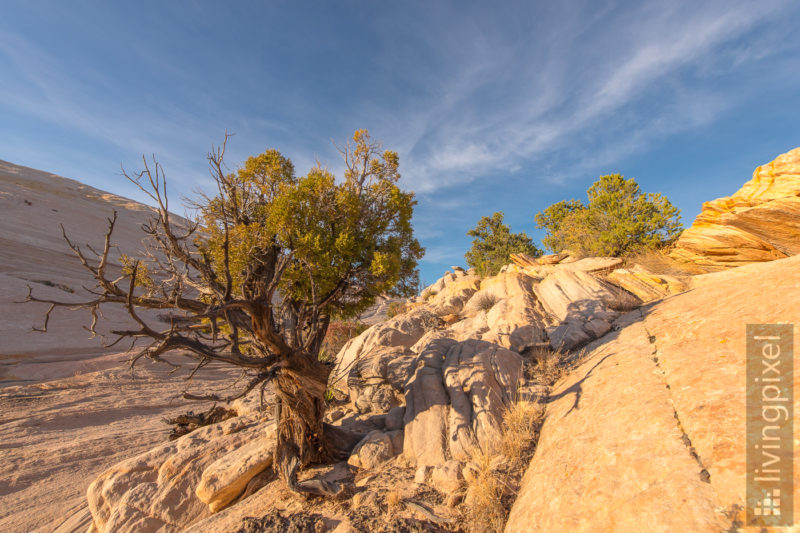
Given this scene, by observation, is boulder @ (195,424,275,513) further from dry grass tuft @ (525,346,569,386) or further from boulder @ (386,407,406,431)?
dry grass tuft @ (525,346,569,386)

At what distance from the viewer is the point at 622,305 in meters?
11.0

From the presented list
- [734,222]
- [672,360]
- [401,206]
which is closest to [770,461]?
[672,360]

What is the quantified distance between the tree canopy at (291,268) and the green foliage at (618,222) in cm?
1613

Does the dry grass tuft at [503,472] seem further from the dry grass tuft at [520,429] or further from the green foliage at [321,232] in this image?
the green foliage at [321,232]

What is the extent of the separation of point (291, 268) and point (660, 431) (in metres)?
6.92

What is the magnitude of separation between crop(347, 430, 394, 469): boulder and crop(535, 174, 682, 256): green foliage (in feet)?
58.7

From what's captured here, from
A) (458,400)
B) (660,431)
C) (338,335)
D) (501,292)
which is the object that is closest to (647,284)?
(501,292)

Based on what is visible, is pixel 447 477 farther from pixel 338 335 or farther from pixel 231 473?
pixel 338 335

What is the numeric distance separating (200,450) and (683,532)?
8519 millimetres

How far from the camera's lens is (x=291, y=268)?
736 cm

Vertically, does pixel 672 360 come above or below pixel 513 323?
above

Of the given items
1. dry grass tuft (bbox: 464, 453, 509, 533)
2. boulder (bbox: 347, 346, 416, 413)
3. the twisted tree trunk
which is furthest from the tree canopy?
dry grass tuft (bbox: 464, 453, 509, 533)

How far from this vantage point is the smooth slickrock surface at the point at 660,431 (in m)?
3.23

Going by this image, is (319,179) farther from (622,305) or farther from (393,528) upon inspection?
(622,305)
